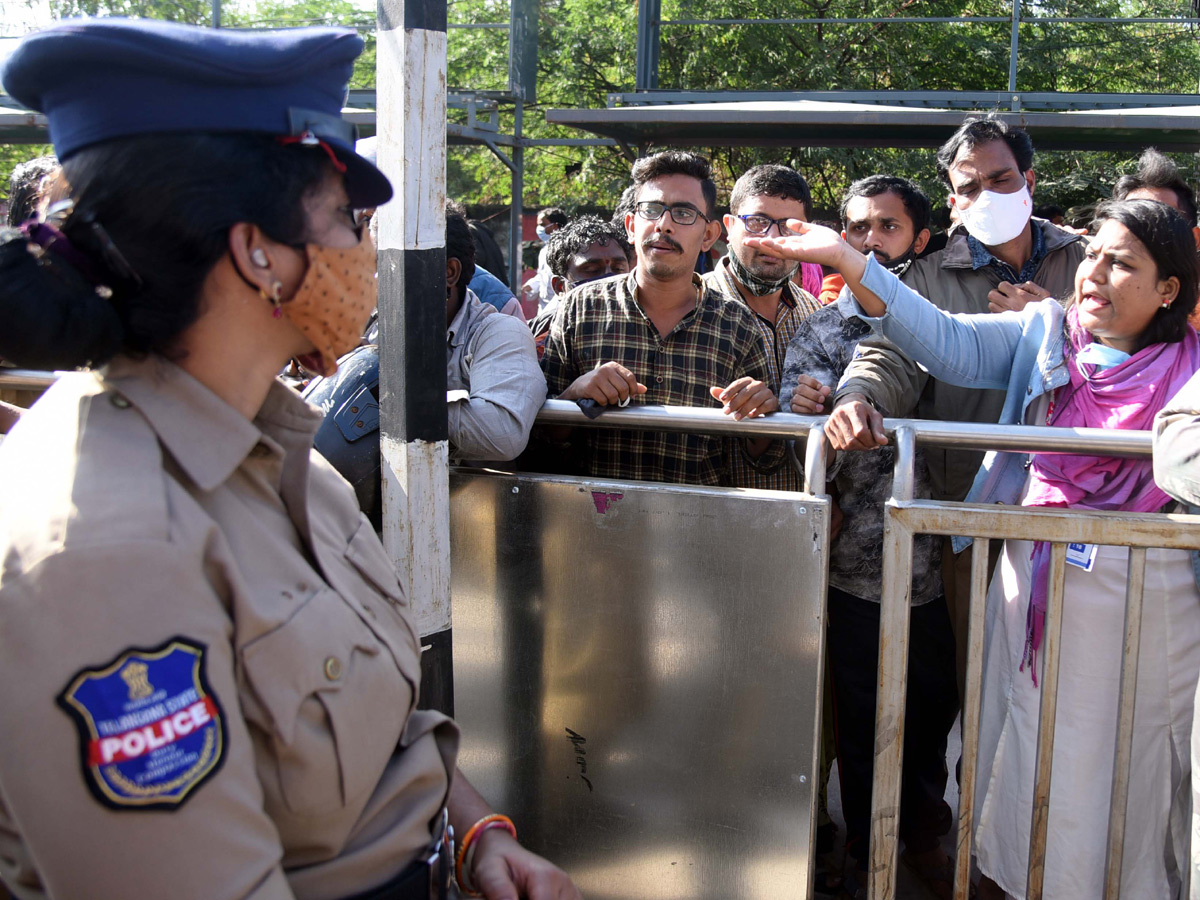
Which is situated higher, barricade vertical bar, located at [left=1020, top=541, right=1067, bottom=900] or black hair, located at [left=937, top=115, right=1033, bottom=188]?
black hair, located at [left=937, top=115, right=1033, bottom=188]

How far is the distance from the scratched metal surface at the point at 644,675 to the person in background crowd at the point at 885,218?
5.58 ft

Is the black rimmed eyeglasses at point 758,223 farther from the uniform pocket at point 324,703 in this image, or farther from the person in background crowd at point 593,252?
the uniform pocket at point 324,703

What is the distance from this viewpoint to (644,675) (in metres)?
2.49

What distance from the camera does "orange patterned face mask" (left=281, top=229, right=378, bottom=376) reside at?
4.32 ft

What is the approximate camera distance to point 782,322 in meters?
3.82

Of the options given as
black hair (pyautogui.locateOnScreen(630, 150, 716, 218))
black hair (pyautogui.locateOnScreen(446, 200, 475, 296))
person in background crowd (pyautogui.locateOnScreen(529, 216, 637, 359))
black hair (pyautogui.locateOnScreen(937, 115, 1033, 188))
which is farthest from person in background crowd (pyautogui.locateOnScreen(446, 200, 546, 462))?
black hair (pyautogui.locateOnScreen(937, 115, 1033, 188))

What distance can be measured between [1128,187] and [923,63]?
1557 cm

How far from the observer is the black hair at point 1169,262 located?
2.66 meters

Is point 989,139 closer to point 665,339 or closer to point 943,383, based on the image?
point 943,383

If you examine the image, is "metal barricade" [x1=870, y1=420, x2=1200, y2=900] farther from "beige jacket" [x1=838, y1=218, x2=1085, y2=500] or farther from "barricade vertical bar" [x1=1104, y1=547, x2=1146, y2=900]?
"beige jacket" [x1=838, y1=218, x2=1085, y2=500]

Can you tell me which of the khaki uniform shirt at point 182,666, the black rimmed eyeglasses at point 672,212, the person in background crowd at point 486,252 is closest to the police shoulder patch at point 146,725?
the khaki uniform shirt at point 182,666

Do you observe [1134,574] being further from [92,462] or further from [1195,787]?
[92,462]

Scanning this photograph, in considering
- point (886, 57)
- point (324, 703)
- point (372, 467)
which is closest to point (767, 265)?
point (372, 467)

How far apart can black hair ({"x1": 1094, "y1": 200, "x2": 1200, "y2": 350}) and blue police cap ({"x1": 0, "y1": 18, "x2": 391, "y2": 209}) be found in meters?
2.23
